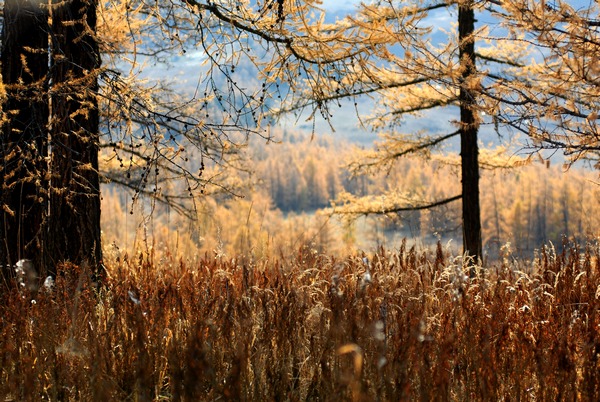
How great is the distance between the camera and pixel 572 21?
4.00 meters

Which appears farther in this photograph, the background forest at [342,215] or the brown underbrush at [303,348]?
the background forest at [342,215]

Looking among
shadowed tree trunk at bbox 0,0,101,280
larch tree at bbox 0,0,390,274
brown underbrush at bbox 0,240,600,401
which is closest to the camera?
brown underbrush at bbox 0,240,600,401

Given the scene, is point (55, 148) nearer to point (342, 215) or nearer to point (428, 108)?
point (428, 108)

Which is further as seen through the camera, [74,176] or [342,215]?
[342,215]

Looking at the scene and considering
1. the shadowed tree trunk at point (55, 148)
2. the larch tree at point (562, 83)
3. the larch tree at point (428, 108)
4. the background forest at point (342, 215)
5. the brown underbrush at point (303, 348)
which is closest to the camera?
the brown underbrush at point (303, 348)

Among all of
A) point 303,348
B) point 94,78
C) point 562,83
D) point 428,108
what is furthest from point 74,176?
point 428,108

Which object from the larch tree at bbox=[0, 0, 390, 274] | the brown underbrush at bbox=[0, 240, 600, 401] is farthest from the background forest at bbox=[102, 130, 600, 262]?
the brown underbrush at bbox=[0, 240, 600, 401]

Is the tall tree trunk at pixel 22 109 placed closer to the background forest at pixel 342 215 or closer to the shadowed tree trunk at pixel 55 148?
the shadowed tree trunk at pixel 55 148

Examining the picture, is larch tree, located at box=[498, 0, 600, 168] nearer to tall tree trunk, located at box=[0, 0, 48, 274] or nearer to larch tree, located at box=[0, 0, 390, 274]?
larch tree, located at box=[0, 0, 390, 274]

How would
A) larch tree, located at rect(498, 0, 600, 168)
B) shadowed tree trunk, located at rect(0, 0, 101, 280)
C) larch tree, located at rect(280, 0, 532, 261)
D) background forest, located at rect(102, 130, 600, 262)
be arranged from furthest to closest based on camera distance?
larch tree, located at rect(280, 0, 532, 261) < background forest, located at rect(102, 130, 600, 262) < shadowed tree trunk, located at rect(0, 0, 101, 280) < larch tree, located at rect(498, 0, 600, 168)

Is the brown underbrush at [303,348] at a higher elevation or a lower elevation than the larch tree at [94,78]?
lower

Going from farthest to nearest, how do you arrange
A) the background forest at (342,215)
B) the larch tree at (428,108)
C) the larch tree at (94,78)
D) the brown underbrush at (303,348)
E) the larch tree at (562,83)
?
the larch tree at (428,108), the background forest at (342,215), the larch tree at (94,78), the larch tree at (562,83), the brown underbrush at (303,348)

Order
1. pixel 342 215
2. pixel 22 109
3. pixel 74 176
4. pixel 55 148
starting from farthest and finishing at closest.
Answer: pixel 342 215, pixel 22 109, pixel 74 176, pixel 55 148

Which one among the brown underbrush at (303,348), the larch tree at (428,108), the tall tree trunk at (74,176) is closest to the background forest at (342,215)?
the larch tree at (428,108)
